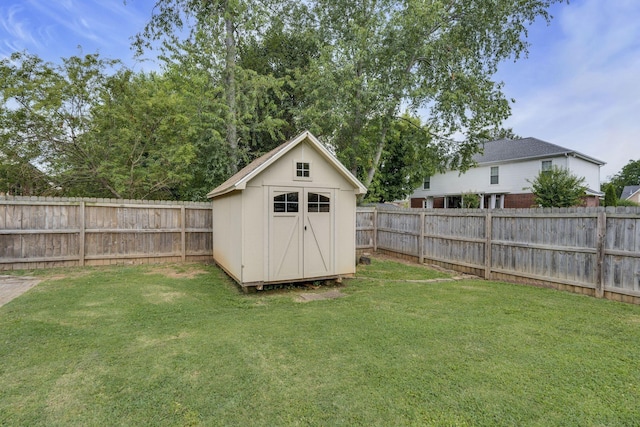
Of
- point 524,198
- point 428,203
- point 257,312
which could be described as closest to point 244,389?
point 257,312

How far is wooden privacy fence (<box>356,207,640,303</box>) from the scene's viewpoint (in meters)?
5.69

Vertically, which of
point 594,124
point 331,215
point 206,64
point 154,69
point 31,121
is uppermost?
point 154,69

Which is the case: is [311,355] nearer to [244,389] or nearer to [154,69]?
[244,389]

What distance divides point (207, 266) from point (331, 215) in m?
4.54

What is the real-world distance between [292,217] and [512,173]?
22383 mm

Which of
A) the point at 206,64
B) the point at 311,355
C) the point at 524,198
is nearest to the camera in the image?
the point at 311,355

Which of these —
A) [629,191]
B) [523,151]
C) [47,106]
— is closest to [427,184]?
[523,151]

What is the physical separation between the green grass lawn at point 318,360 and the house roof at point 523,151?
59.9 ft

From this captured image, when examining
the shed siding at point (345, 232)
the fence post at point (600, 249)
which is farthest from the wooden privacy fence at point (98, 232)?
the fence post at point (600, 249)

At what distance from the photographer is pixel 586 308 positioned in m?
5.31

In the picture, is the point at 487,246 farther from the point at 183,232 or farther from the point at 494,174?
the point at 494,174

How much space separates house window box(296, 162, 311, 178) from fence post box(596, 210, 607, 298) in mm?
5733

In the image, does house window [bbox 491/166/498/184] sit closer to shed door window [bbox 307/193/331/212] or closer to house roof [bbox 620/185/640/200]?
shed door window [bbox 307/193/331/212]

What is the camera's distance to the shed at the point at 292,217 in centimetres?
642
